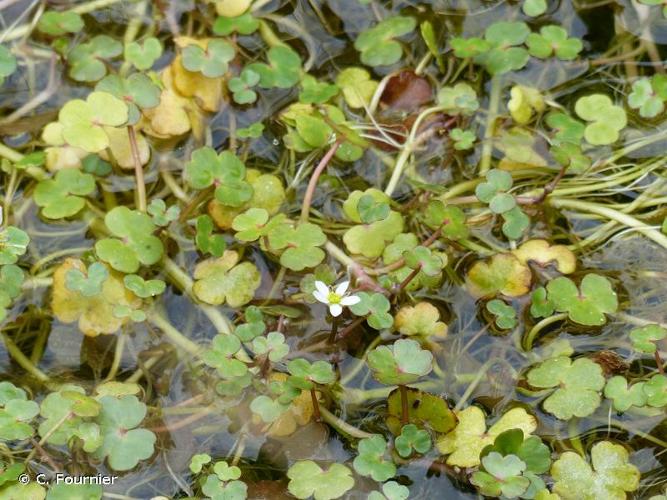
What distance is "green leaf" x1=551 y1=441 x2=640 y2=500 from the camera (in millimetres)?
1948

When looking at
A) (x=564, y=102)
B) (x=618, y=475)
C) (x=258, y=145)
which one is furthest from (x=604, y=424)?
(x=258, y=145)

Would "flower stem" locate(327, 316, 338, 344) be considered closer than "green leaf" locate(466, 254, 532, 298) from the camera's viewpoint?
Yes

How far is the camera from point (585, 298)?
2.17m

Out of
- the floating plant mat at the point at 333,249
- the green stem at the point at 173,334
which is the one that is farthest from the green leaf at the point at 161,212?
the green stem at the point at 173,334

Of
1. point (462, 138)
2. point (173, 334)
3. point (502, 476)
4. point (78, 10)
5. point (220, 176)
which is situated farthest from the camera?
point (78, 10)

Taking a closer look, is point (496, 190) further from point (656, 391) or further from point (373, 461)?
point (373, 461)

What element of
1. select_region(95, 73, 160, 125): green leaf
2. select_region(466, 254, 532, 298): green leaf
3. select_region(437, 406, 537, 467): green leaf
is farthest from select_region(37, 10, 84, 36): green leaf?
select_region(437, 406, 537, 467): green leaf

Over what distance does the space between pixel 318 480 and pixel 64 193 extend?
1.12m

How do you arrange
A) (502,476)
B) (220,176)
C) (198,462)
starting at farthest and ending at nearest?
(220,176) < (198,462) < (502,476)

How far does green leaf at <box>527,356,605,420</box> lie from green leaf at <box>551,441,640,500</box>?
0.34ft

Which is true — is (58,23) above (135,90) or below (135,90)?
above

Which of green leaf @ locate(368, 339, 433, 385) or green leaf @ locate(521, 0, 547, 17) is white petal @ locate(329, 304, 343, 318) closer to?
green leaf @ locate(368, 339, 433, 385)

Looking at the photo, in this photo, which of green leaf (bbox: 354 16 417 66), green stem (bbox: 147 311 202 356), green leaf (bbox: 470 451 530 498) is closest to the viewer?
green leaf (bbox: 470 451 530 498)

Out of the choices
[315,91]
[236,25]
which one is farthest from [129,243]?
[236,25]
